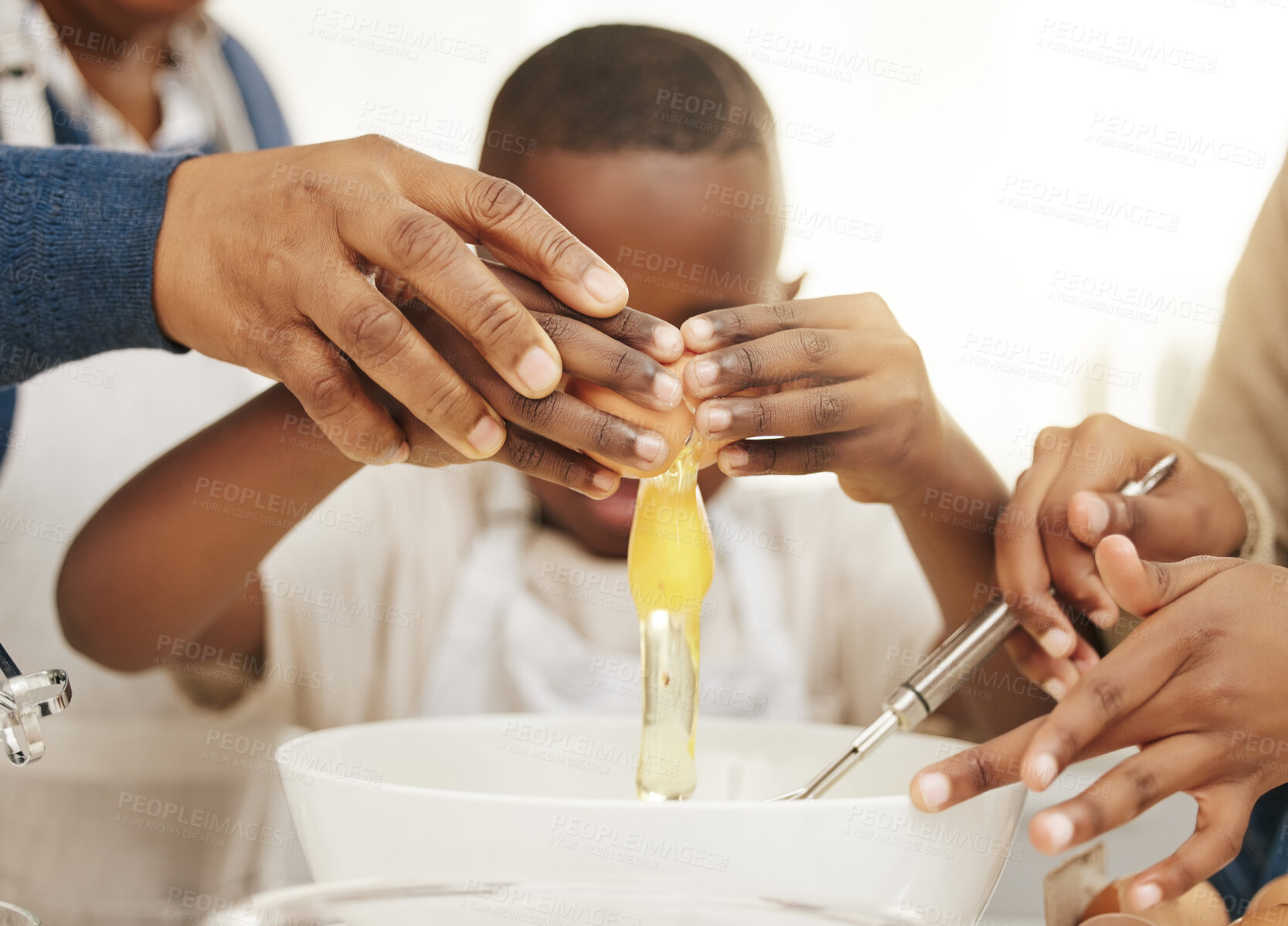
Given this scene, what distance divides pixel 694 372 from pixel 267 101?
0.56m

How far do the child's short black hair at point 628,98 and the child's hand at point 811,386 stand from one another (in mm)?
218

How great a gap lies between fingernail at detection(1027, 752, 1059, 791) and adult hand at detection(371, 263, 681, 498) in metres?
0.15

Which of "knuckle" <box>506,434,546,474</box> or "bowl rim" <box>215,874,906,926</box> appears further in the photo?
"knuckle" <box>506,434,546,474</box>

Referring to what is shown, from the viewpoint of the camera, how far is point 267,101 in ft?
2.29

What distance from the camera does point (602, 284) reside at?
0.30 metres

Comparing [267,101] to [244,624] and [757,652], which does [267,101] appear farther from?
[757,652]

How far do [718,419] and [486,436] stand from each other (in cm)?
8

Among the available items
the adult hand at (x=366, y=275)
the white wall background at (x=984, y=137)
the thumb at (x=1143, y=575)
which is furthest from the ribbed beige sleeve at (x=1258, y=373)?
the adult hand at (x=366, y=275)

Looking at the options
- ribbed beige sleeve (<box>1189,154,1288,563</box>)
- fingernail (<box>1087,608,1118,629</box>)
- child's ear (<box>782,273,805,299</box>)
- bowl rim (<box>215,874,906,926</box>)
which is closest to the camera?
bowl rim (<box>215,874,906,926</box>)

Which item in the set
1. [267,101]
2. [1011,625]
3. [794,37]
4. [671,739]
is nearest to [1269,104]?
[794,37]

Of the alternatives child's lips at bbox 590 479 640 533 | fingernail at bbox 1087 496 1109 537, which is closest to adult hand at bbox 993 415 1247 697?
fingernail at bbox 1087 496 1109 537

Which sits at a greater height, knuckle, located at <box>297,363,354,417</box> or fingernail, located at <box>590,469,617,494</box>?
knuckle, located at <box>297,363,354,417</box>

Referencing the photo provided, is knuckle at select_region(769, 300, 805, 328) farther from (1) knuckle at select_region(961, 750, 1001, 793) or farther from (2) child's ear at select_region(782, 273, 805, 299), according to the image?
(2) child's ear at select_region(782, 273, 805, 299)

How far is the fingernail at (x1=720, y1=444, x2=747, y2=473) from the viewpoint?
0.33 metres
